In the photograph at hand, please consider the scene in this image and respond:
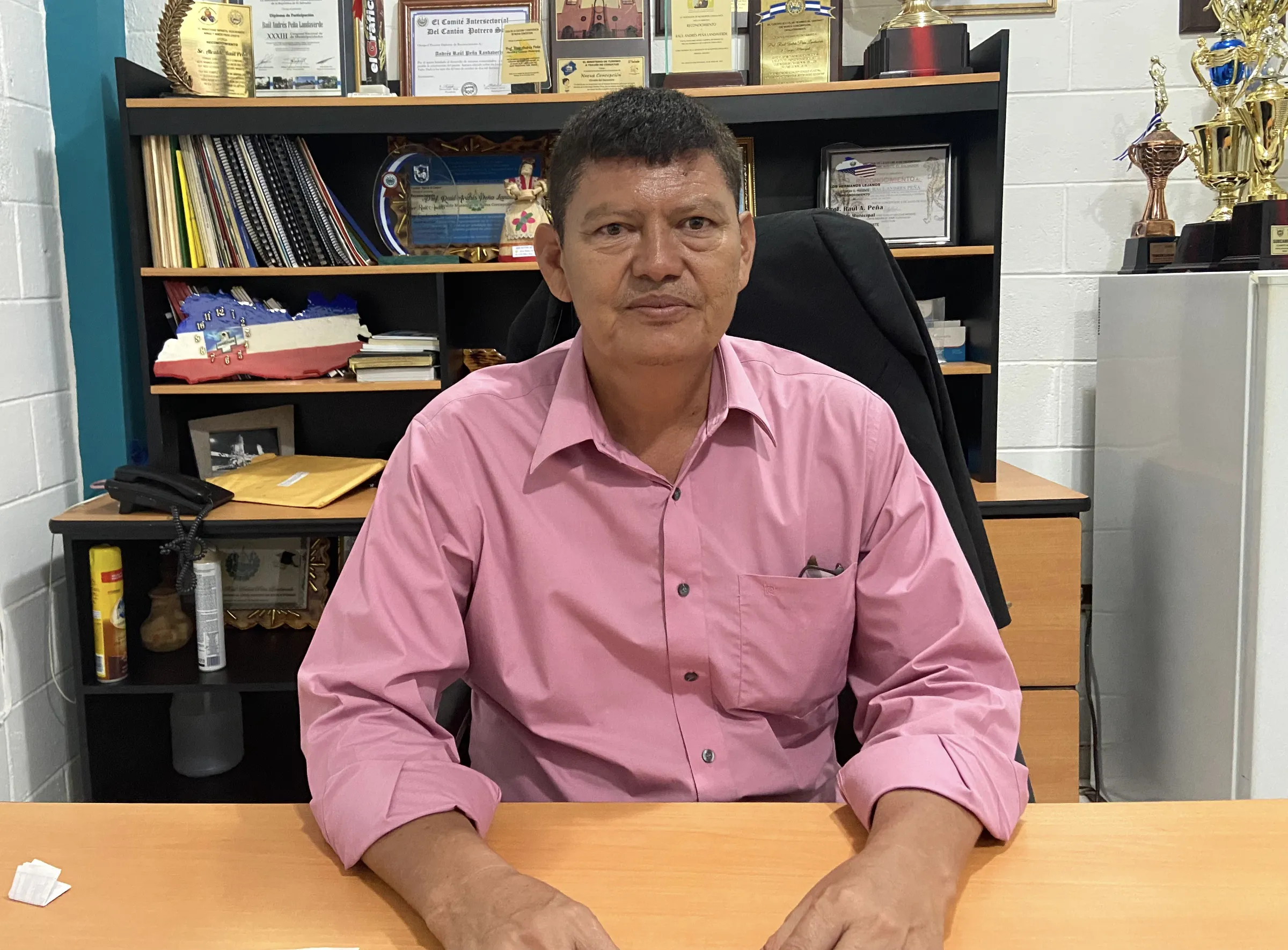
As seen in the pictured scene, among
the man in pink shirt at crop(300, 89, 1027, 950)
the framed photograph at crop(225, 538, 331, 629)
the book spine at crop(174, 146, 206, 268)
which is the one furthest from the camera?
the framed photograph at crop(225, 538, 331, 629)

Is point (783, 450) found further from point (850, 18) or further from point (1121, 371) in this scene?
point (850, 18)

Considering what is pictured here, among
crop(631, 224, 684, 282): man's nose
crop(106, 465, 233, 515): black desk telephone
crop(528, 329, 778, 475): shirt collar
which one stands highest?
crop(631, 224, 684, 282): man's nose

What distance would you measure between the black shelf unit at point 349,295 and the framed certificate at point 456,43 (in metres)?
0.13

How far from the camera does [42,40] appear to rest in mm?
2178

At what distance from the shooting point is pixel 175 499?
210 cm

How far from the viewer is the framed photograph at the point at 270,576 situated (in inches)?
99.8

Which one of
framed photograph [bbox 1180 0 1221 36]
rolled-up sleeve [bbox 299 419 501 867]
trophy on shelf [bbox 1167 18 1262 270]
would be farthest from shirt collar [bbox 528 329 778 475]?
framed photograph [bbox 1180 0 1221 36]

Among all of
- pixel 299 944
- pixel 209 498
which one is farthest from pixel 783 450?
pixel 209 498

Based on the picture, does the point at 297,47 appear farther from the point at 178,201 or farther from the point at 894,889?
the point at 894,889

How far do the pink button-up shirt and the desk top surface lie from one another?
0.18m

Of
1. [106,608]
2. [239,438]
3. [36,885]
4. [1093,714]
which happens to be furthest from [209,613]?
[1093,714]

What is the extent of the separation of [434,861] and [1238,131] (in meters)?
2.18

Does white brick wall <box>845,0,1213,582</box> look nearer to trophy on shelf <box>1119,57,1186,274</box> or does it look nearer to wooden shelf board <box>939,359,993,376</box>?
trophy on shelf <box>1119,57,1186,274</box>

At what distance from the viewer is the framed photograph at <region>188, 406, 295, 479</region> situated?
8.07ft
